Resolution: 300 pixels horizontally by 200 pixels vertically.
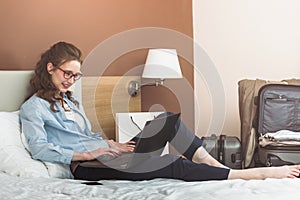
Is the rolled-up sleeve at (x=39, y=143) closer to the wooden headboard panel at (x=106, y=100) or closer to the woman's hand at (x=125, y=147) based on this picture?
the woman's hand at (x=125, y=147)

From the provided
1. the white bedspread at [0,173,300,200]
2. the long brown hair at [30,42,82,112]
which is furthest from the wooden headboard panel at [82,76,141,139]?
the white bedspread at [0,173,300,200]

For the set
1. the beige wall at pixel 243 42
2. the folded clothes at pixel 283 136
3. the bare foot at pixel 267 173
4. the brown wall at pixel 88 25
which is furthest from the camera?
the beige wall at pixel 243 42

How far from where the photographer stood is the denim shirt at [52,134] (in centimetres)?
199

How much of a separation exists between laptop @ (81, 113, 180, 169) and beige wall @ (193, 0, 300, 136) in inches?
64.0

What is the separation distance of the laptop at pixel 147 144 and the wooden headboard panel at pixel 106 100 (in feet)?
2.85

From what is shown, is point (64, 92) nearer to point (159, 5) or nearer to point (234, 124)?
point (159, 5)

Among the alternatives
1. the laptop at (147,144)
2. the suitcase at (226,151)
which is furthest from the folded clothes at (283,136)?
the laptop at (147,144)

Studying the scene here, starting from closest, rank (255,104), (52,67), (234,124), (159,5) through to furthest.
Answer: (52,67) < (255,104) < (159,5) < (234,124)

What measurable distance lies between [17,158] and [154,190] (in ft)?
2.30

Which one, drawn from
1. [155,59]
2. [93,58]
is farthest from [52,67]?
[155,59]

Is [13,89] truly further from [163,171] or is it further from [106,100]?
[163,171]

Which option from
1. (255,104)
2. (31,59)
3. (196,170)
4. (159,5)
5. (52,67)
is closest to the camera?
(196,170)

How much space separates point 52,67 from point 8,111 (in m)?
0.33

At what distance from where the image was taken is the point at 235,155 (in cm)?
293
